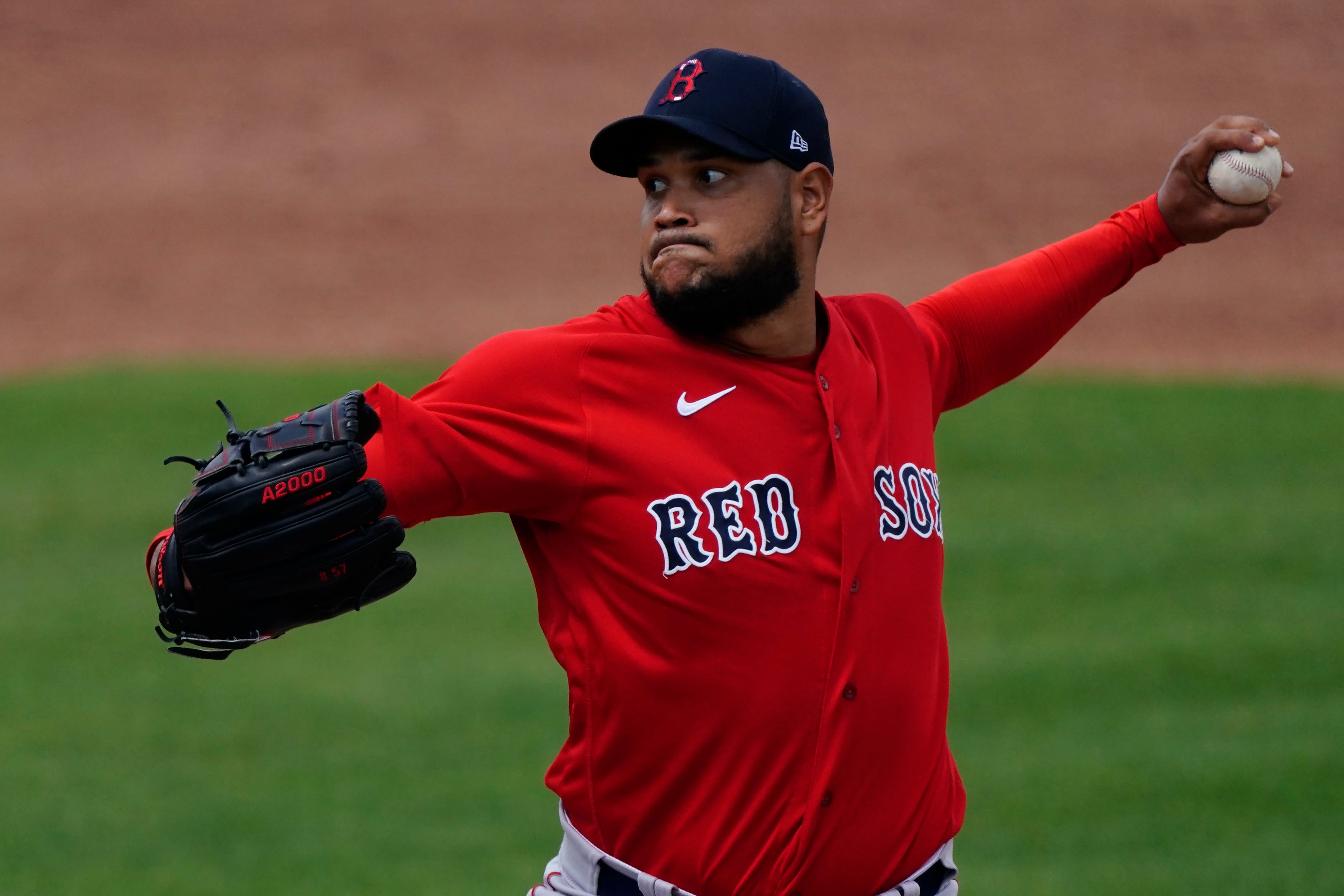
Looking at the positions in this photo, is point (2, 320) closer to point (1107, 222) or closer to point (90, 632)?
point (90, 632)

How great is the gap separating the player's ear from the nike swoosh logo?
380mm

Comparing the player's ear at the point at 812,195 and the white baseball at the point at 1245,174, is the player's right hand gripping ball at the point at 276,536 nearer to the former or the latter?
the player's ear at the point at 812,195

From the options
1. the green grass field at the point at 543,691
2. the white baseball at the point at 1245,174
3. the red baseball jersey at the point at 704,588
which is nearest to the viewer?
the red baseball jersey at the point at 704,588

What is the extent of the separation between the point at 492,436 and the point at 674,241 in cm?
48

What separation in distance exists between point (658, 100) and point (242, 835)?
510 cm

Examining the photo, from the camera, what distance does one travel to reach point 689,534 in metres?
2.54

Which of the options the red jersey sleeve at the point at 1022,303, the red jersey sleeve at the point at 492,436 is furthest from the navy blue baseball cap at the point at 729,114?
the red jersey sleeve at the point at 1022,303

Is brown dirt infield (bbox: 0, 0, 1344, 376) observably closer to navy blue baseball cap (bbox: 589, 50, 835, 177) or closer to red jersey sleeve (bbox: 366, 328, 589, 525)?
navy blue baseball cap (bbox: 589, 50, 835, 177)

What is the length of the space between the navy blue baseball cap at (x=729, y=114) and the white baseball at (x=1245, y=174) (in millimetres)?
922

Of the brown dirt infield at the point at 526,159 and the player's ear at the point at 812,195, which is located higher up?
the brown dirt infield at the point at 526,159

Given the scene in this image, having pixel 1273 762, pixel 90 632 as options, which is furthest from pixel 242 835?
pixel 1273 762

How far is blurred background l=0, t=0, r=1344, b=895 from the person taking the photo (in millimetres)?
7055

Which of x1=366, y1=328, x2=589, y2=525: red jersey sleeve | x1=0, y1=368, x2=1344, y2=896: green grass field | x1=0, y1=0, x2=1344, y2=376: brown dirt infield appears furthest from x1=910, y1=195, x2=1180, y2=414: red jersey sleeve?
x1=0, y1=0, x2=1344, y2=376: brown dirt infield

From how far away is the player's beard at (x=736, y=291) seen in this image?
2.65 metres
